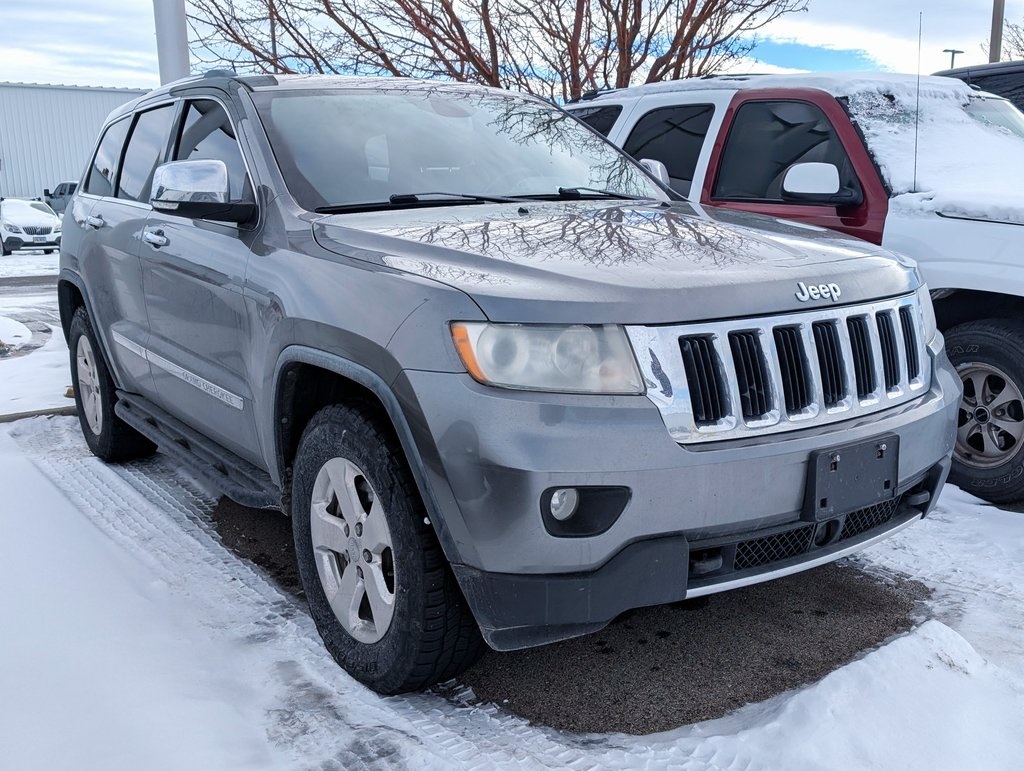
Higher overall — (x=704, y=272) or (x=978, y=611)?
(x=704, y=272)

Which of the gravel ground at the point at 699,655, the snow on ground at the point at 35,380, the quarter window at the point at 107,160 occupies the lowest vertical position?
the snow on ground at the point at 35,380

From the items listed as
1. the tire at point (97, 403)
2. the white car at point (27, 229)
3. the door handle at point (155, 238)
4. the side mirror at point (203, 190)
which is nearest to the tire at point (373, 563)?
the side mirror at point (203, 190)

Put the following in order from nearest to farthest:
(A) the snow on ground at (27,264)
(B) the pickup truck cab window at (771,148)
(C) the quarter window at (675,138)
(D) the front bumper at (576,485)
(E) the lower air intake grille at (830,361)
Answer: (D) the front bumper at (576,485) → (E) the lower air intake grille at (830,361) → (B) the pickup truck cab window at (771,148) → (C) the quarter window at (675,138) → (A) the snow on ground at (27,264)

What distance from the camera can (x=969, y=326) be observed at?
14.4 feet

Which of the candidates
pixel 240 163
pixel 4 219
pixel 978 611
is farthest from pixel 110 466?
pixel 4 219

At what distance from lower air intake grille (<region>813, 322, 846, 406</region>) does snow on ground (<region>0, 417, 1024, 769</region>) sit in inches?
31.0

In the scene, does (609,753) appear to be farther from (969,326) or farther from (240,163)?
(969,326)

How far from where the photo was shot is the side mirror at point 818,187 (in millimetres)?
4504

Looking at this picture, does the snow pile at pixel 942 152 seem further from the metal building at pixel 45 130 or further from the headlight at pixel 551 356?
the metal building at pixel 45 130

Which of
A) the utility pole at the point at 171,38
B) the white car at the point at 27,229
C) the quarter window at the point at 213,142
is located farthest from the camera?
the white car at the point at 27,229

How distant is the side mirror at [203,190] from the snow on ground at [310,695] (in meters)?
1.33

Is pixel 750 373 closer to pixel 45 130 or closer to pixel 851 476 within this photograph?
pixel 851 476

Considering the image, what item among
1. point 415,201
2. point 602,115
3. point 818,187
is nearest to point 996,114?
point 818,187

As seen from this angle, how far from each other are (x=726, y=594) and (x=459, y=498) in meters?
1.51
